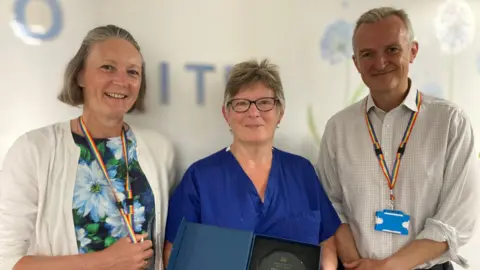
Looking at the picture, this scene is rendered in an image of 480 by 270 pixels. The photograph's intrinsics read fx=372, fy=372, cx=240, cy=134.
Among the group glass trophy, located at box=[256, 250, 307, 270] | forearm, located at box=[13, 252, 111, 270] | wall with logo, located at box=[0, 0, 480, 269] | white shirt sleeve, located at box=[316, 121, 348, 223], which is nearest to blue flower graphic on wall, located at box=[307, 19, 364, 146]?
wall with logo, located at box=[0, 0, 480, 269]

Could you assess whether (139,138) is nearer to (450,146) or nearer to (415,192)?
(415,192)

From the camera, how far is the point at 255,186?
143 cm

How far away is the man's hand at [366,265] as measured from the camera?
1384mm

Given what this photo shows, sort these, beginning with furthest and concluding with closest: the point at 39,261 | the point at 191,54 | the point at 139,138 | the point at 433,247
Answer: the point at 191,54 < the point at 139,138 < the point at 433,247 < the point at 39,261

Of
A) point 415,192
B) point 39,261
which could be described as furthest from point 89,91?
point 415,192

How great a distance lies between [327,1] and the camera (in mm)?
1801

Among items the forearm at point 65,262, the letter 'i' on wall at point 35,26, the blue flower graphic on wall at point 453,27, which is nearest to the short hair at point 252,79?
the forearm at point 65,262

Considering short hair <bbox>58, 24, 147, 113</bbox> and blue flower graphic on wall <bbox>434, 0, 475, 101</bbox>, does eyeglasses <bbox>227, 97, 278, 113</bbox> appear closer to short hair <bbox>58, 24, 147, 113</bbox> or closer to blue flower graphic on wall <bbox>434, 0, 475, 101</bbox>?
short hair <bbox>58, 24, 147, 113</bbox>

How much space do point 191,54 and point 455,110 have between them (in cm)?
114

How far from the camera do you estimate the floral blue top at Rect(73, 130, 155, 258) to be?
51.8 inches

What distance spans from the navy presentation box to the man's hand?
1.01 feet

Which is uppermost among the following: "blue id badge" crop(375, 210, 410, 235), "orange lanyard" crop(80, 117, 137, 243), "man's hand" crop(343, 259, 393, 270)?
"orange lanyard" crop(80, 117, 137, 243)

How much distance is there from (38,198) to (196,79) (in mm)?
835

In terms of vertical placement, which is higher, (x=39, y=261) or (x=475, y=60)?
(x=475, y=60)
